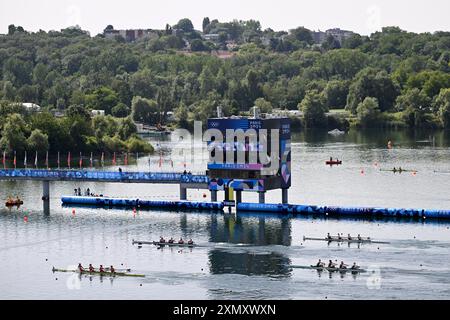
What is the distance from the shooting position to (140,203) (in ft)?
436

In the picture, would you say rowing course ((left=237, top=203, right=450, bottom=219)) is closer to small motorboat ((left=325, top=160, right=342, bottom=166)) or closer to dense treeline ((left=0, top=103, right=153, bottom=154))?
small motorboat ((left=325, top=160, right=342, bottom=166))

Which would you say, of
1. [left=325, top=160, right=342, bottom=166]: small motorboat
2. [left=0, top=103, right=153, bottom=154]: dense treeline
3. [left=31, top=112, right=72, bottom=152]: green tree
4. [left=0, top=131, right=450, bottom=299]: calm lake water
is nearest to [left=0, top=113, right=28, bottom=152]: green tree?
[left=0, top=103, right=153, bottom=154]: dense treeline

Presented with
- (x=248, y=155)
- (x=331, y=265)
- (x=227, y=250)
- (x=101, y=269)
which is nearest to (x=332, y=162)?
(x=248, y=155)

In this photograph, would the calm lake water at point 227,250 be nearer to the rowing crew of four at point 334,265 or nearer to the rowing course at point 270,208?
the rowing crew of four at point 334,265

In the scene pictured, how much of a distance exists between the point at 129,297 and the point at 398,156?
323ft

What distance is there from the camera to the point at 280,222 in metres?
122

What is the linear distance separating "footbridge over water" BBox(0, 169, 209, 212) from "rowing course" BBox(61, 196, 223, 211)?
223cm

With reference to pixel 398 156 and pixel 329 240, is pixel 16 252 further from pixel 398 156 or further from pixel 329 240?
pixel 398 156

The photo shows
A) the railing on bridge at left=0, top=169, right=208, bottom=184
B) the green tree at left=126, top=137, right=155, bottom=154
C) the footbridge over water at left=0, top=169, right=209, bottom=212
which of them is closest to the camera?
the footbridge over water at left=0, top=169, right=209, bottom=212

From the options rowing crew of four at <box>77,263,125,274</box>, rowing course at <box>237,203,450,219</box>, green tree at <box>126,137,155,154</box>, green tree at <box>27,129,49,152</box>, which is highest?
green tree at <box>27,129,49,152</box>

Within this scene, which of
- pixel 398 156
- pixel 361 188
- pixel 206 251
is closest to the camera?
pixel 206 251

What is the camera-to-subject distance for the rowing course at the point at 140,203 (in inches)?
5094

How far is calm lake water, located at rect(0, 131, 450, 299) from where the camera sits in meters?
95.2
